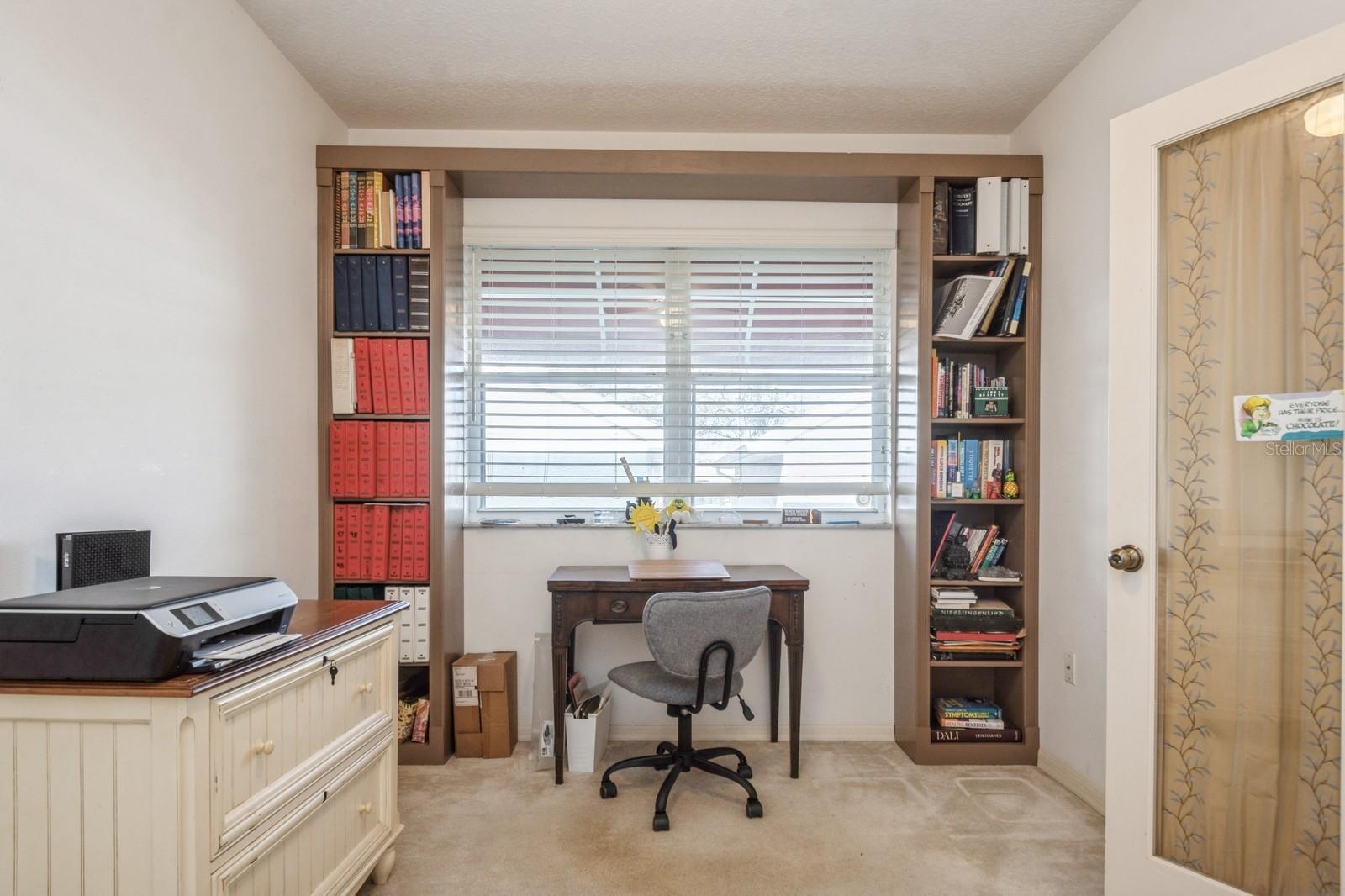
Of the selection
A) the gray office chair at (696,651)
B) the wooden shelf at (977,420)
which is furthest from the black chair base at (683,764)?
the wooden shelf at (977,420)

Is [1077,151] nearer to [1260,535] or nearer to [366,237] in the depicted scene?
[1260,535]

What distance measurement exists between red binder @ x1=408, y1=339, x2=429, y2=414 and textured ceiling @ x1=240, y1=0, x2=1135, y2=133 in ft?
3.42

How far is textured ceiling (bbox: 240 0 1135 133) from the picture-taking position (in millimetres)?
2354

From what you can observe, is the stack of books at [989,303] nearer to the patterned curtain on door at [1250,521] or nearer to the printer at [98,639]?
the patterned curtain on door at [1250,521]

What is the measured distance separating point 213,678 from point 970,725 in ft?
9.37

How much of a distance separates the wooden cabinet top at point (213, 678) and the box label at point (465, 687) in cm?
119

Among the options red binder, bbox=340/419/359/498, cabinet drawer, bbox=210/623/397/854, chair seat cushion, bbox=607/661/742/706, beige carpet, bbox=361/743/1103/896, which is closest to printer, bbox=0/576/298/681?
cabinet drawer, bbox=210/623/397/854

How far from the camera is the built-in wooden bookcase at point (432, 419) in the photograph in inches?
116

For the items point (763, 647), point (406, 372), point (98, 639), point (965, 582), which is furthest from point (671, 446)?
point (98, 639)

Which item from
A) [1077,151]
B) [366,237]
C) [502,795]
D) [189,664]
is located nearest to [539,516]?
[502,795]

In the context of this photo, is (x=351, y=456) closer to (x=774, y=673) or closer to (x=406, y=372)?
(x=406, y=372)

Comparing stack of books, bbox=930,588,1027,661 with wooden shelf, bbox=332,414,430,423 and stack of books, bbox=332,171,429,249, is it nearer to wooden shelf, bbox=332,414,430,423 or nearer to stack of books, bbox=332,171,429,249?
wooden shelf, bbox=332,414,430,423

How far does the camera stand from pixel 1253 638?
176 cm

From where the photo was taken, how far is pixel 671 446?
11.1 feet
